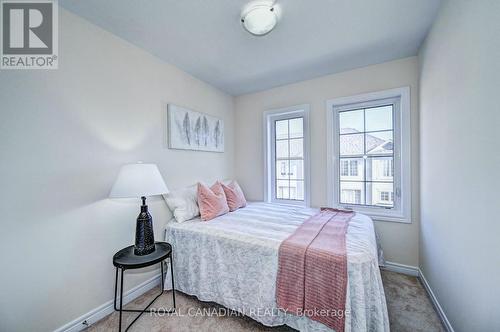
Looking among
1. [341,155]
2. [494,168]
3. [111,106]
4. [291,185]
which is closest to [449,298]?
[494,168]

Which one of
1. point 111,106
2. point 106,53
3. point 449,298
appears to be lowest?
point 449,298

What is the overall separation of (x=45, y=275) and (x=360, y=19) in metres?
3.13

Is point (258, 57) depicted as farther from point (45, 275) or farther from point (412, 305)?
point (412, 305)

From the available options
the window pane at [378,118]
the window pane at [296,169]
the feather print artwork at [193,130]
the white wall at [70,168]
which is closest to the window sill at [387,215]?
the window pane at [296,169]

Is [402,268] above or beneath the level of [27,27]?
beneath

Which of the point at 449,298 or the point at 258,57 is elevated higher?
the point at 258,57

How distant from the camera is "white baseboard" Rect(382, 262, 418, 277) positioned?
219cm

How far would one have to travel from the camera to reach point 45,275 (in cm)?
137

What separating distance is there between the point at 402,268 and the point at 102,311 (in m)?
3.09

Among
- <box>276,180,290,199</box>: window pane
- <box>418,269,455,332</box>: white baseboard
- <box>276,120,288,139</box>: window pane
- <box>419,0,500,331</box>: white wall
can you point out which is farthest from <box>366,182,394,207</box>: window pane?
<box>276,120,288,139</box>: window pane

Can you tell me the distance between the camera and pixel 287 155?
10.2 ft

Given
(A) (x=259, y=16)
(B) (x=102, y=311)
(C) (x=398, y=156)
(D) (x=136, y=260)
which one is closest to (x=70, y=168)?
(D) (x=136, y=260)

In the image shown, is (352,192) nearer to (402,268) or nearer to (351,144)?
(351,144)

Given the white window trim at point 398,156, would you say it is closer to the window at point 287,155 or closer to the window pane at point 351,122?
the window pane at point 351,122
